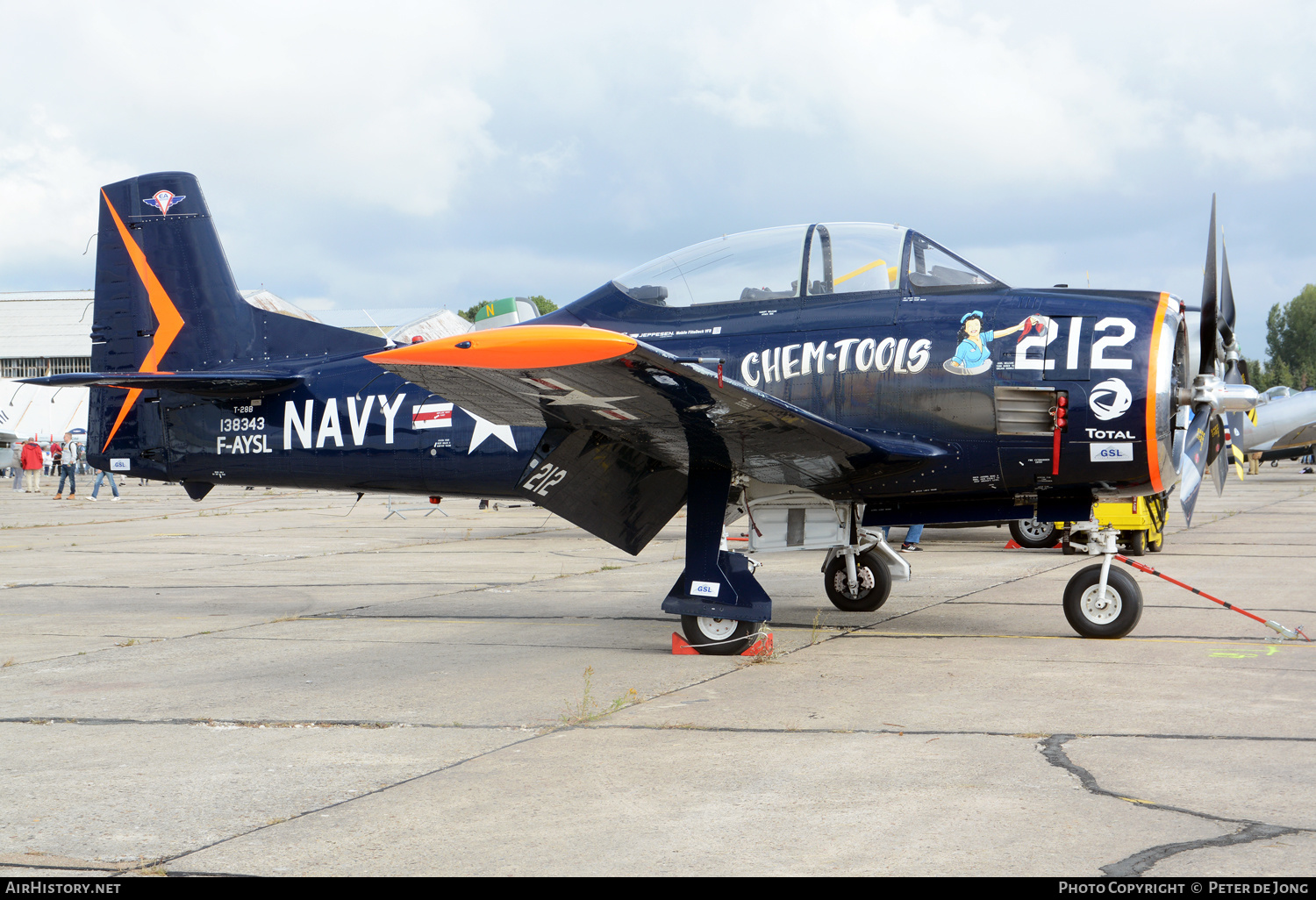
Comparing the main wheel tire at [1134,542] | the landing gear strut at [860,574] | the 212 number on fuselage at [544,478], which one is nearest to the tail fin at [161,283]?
the 212 number on fuselage at [544,478]

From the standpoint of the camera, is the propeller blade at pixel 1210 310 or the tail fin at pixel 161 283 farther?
the tail fin at pixel 161 283

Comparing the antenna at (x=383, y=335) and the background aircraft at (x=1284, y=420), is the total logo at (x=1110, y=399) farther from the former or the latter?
the background aircraft at (x=1284, y=420)

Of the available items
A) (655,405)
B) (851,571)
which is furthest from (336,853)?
(851,571)

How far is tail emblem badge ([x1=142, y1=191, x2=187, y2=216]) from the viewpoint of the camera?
10594 millimetres

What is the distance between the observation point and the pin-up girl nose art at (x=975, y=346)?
7133mm

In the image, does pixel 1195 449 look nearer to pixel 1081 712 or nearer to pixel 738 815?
pixel 1081 712

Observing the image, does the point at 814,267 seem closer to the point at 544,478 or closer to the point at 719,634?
the point at 544,478

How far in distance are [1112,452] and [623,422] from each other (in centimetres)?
315

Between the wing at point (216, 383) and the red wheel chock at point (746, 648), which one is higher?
the wing at point (216, 383)

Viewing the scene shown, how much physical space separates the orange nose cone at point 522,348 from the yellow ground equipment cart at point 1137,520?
8355 millimetres

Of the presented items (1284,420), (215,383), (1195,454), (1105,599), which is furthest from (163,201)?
(1284,420)

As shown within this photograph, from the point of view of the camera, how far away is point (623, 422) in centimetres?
704

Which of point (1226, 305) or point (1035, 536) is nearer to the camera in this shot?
point (1226, 305)

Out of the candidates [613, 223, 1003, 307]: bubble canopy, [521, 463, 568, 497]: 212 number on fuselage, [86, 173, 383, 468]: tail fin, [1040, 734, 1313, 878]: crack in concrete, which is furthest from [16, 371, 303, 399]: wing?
[1040, 734, 1313, 878]: crack in concrete
